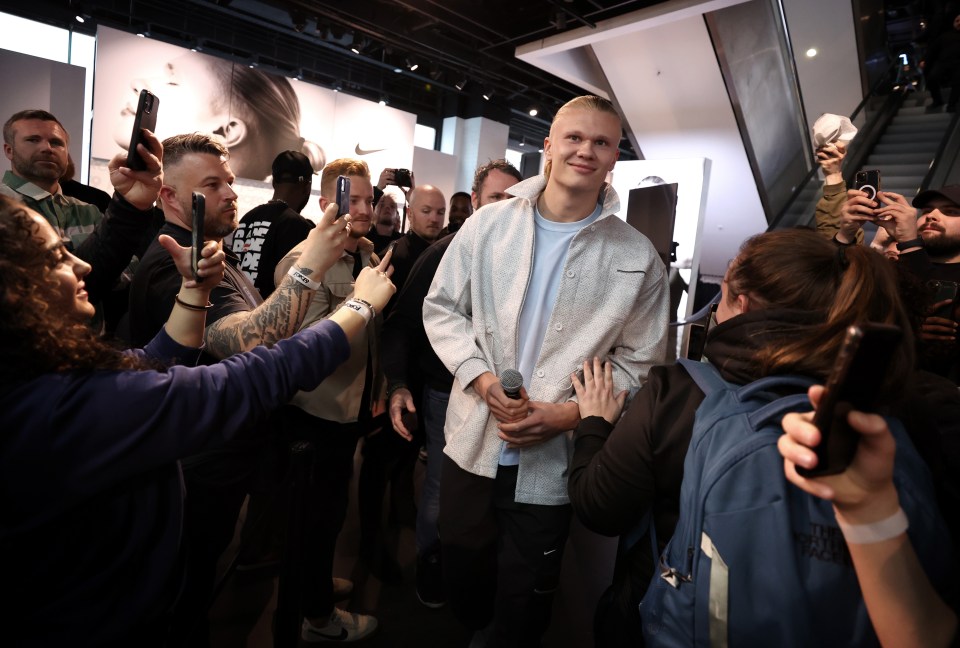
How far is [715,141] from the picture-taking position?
7367 mm

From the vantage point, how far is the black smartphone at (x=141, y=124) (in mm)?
1609

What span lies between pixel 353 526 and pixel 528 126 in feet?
39.0

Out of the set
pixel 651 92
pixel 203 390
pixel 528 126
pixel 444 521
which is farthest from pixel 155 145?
pixel 528 126

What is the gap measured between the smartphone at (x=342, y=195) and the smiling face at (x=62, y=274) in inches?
26.3

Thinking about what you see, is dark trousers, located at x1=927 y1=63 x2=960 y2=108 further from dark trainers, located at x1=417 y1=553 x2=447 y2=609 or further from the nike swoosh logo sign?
dark trainers, located at x1=417 y1=553 x2=447 y2=609

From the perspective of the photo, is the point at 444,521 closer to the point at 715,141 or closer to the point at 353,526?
the point at 353,526

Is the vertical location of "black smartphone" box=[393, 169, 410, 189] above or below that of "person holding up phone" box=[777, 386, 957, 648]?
above

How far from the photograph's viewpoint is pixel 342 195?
1560 mm

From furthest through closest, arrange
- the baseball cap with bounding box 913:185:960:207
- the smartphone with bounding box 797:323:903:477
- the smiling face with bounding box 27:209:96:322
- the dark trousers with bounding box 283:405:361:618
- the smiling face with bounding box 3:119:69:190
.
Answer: the smiling face with bounding box 3:119:69:190 → the baseball cap with bounding box 913:185:960:207 → the dark trousers with bounding box 283:405:361:618 → the smiling face with bounding box 27:209:96:322 → the smartphone with bounding box 797:323:903:477

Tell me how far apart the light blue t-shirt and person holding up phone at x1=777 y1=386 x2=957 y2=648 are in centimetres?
105

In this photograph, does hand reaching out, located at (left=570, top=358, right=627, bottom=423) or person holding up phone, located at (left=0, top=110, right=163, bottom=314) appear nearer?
hand reaching out, located at (left=570, top=358, right=627, bottom=423)

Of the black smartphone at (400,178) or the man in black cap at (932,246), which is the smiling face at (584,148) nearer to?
the man in black cap at (932,246)

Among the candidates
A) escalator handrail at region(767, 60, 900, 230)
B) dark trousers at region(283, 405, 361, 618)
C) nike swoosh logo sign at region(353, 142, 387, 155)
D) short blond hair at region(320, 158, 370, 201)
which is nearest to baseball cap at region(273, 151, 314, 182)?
short blond hair at region(320, 158, 370, 201)

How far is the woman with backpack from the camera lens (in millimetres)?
933
